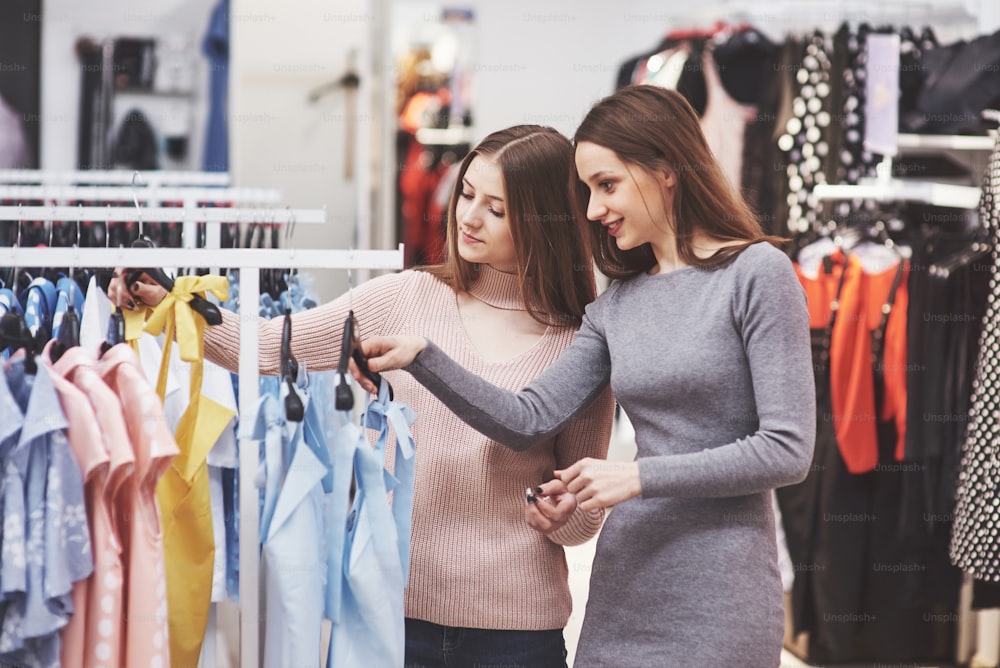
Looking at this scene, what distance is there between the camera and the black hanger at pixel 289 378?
1.54 m

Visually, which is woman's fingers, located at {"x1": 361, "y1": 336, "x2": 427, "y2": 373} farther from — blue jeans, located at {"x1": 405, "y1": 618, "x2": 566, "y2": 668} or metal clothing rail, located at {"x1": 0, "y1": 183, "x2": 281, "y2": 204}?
metal clothing rail, located at {"x1": 0, "y1": 183, "x2": 281, "y2": 204}

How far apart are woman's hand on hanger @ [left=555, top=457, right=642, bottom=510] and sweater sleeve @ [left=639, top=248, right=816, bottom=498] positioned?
15 mm

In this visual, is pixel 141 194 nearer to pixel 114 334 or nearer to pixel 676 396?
pixel 114 334

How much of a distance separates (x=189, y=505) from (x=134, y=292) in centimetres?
34

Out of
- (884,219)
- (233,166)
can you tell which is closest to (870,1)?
(884,219)

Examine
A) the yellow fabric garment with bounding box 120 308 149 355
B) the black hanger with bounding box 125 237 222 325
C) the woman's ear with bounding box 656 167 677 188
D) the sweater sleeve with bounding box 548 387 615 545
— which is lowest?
the sweater sleeve with bounding box 548 387 615 545

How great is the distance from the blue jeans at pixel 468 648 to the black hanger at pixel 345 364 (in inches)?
17.2

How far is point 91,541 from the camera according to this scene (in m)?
1.54

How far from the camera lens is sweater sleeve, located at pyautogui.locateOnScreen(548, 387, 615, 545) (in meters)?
1.93

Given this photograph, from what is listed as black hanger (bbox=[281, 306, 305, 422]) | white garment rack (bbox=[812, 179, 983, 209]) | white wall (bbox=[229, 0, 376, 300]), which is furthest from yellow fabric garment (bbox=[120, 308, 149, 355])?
white wall (bbox=[229, 0, 376, 300])

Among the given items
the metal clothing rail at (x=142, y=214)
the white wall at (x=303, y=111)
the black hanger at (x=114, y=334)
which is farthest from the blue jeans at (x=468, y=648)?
the white wall at (x=303, y=111)

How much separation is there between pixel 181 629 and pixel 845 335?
2283 millimetres

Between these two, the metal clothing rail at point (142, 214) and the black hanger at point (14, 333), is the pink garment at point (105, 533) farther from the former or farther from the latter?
the metal clothing rail at point (142, 214)

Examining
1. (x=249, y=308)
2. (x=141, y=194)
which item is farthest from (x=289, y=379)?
(x=141, y=194)
